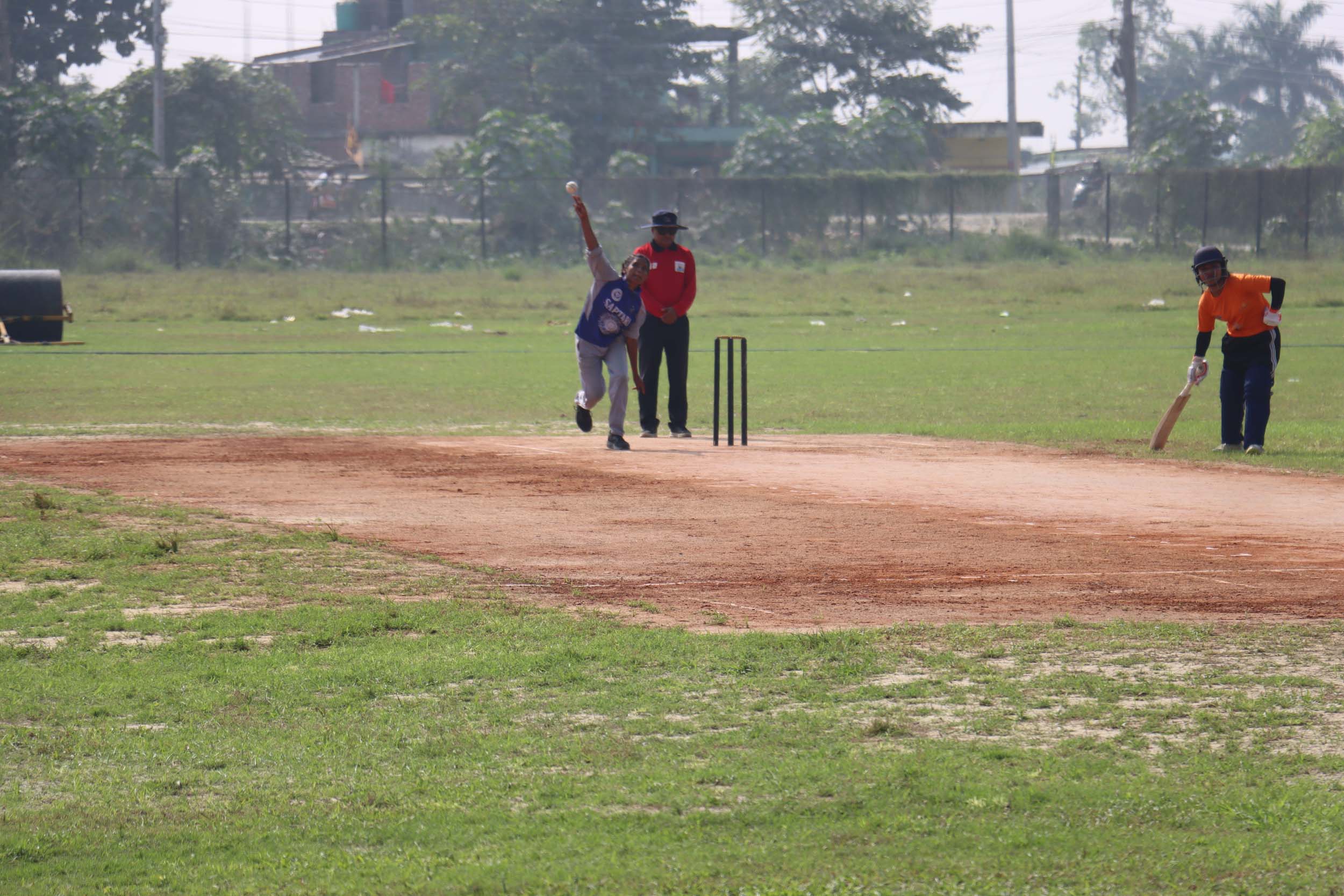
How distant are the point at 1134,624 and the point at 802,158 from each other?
5393cm

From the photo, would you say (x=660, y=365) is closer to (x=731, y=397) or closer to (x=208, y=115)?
(x=731, y=397)

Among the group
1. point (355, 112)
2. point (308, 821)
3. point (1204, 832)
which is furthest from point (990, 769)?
point (355, 112)

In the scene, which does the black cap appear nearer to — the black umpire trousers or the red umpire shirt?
the red umpire shirt

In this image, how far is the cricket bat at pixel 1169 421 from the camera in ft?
43.8

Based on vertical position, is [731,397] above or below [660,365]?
below

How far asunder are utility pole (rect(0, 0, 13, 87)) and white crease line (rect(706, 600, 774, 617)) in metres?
57.7

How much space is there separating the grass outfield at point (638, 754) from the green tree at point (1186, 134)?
56460mm

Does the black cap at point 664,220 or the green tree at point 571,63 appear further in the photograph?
the green tree at point 571,63

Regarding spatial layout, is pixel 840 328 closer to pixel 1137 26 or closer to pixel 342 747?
pixel 342 747

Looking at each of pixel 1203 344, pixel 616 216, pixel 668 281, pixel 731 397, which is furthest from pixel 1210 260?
pixel 616 216

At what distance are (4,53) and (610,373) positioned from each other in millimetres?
52912

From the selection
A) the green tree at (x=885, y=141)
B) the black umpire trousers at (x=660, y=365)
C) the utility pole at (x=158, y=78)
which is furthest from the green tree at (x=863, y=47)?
the black umpire trousers at (x=660, y=365)

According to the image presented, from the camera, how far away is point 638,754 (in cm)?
508

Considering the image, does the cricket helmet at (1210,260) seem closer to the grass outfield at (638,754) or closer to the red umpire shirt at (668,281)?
the red umpire shirt at (668,281)
